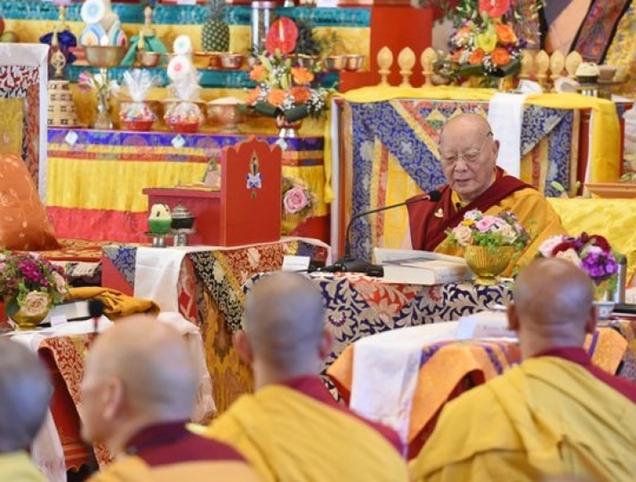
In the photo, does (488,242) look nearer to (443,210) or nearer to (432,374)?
(443,210)

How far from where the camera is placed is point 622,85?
407 inches

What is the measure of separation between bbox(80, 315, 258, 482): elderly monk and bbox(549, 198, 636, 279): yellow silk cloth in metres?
4.27

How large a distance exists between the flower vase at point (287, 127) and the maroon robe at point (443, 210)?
10.4 ft

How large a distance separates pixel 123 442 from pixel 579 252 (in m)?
2.40

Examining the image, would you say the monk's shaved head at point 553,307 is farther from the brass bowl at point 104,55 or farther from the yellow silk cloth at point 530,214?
the brass bowl at point 104,55

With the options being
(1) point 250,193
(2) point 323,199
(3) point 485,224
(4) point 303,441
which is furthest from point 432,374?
(2) point 323,199

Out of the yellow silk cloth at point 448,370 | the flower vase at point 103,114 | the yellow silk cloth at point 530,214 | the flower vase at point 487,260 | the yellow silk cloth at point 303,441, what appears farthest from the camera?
the flower vase at point 103,114

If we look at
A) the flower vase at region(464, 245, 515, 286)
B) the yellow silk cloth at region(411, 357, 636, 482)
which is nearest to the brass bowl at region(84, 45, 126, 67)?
the flower vase at region(464, 245, 515, 286)

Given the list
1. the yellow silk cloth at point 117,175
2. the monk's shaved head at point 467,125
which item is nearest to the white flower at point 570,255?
the monk's shaved head at point 467,125

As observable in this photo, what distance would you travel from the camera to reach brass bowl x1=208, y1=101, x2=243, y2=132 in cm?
1056

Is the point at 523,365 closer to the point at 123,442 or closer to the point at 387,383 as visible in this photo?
the point at 387,383

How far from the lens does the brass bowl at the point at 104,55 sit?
11055mm

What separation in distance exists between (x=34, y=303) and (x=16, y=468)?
310cm

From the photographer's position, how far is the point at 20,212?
8.07m
